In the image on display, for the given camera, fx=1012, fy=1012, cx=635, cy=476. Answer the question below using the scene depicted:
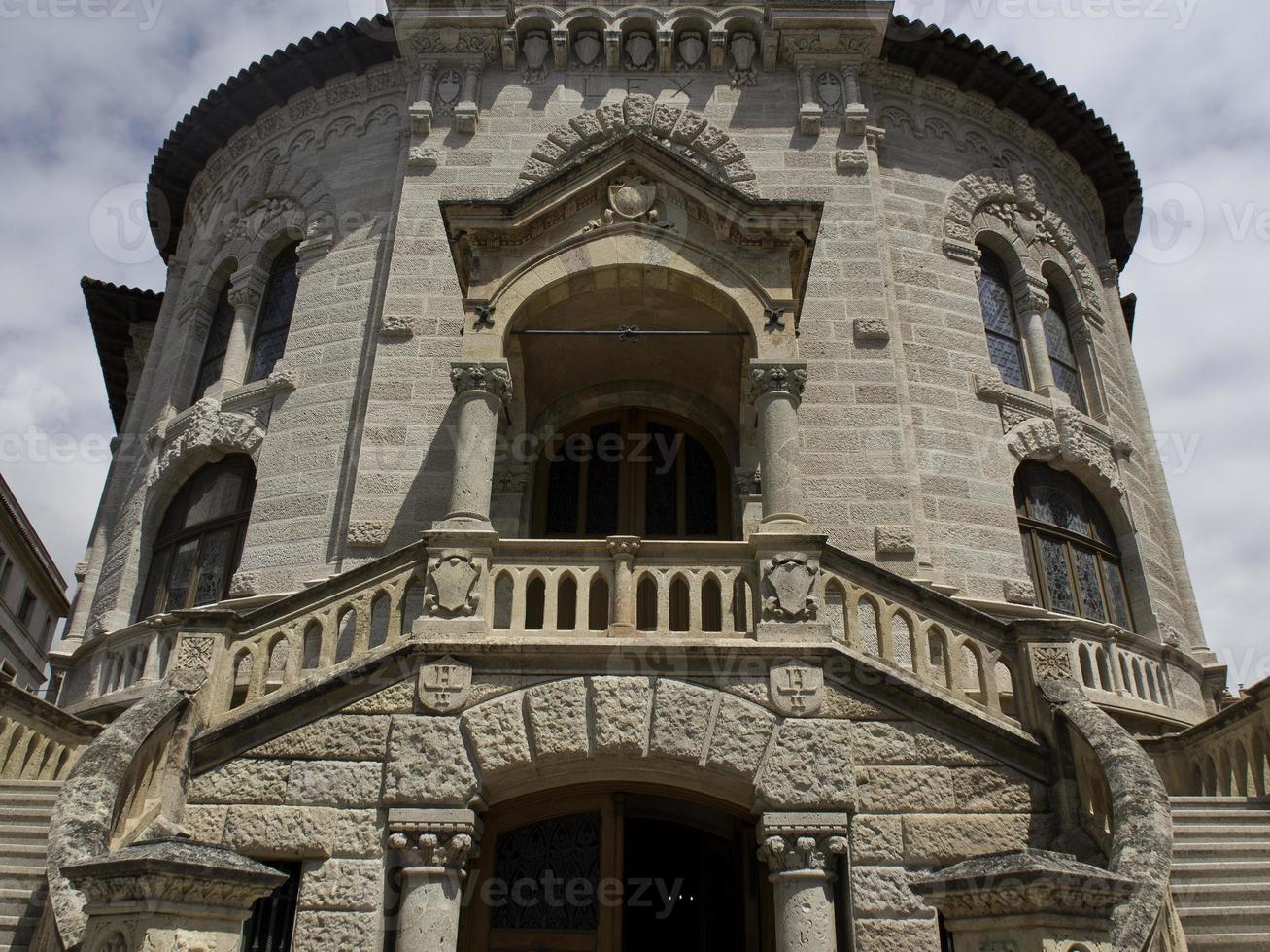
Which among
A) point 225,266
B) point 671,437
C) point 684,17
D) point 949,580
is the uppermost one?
point 684,17

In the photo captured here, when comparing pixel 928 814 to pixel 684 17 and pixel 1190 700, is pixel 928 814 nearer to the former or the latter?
pixel 1190 700

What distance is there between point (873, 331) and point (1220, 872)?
6885 millimetres

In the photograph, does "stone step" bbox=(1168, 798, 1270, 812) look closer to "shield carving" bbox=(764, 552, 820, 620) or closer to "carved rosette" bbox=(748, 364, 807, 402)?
"shield carving" bbox=(764, 552, 820, 620)

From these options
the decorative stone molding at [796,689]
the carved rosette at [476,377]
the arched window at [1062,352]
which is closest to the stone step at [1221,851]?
the decorative stone molding at [796,689]

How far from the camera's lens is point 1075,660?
37.7 ft

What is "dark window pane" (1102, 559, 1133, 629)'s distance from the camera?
44.0 ft

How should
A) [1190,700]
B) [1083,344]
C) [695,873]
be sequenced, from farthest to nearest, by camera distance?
[1083,344] → [1190,700] → [695,873]

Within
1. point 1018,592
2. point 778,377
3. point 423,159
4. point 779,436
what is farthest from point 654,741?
point 423,159

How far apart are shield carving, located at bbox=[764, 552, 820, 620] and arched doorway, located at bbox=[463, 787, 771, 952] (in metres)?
2.24

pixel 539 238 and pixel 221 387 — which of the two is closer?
pixel 539 238

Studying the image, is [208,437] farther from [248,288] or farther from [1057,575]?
[1057,575]

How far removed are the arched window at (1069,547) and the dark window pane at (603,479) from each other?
5173mm

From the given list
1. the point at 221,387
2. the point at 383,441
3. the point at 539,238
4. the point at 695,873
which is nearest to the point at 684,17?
the point at 539,238

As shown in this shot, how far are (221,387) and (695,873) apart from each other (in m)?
9.30
